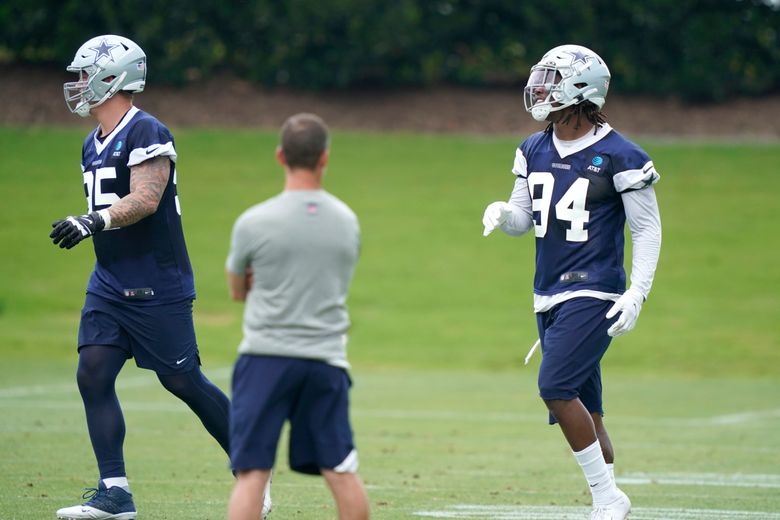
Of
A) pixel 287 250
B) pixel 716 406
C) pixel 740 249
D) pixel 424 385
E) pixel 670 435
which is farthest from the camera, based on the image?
pixel 740 249

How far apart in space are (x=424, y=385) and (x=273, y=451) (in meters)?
12.1

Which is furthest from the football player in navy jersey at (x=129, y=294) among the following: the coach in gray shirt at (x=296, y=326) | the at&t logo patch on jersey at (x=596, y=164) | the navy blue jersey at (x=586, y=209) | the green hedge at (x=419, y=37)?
the green hedge at (x=419, y=37)

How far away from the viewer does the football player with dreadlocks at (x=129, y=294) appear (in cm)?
696

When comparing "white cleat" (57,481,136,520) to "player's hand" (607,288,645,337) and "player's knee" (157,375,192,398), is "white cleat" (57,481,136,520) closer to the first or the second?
"player's knee" (157,375,192,398)

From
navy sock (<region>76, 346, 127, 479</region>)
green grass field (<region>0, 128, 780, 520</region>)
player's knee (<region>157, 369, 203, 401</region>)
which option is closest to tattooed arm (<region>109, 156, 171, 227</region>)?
navy sock (<region>76, 346, 127, 479</region>)

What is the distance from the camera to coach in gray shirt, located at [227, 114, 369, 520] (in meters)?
5.36

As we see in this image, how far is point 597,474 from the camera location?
22.7ft

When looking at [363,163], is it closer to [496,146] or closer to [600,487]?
[496,146]

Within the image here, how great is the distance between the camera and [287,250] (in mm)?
5336

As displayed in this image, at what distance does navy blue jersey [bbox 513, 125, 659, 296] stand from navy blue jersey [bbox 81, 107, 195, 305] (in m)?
1.93

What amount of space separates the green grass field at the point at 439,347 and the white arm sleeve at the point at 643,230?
148 centimetres

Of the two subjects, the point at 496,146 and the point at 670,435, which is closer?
the point at 670,435

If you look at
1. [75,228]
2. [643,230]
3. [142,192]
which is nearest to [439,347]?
[643,230]

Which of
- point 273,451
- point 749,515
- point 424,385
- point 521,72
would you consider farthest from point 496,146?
point 273,451
